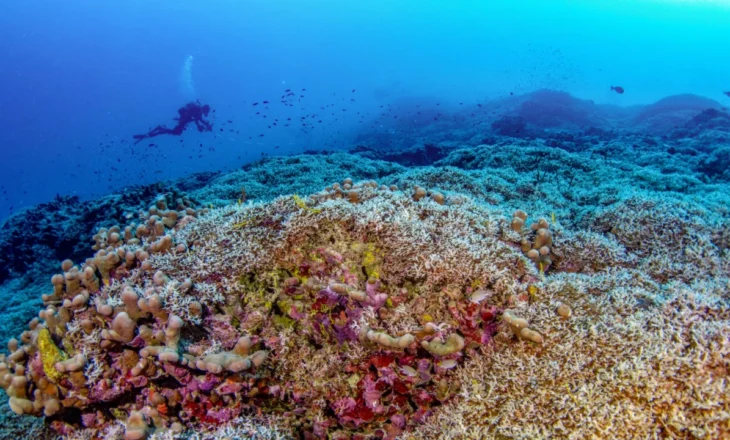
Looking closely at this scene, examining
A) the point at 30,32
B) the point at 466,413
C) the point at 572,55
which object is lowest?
the point at 466,413

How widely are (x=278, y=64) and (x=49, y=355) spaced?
165593mm

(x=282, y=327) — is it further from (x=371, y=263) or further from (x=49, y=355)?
(x=49, y=355)

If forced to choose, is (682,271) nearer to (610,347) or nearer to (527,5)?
(610,347)

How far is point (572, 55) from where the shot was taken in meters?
127

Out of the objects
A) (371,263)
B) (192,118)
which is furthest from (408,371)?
(192,118)

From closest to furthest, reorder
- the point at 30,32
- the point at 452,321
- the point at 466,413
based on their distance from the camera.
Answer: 1. the point at 466,413
2. the point at 452,321
3. the point at 30,32

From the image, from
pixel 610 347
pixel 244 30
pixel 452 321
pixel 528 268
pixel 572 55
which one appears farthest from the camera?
pixel 244 30

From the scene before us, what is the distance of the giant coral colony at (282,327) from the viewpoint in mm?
2594

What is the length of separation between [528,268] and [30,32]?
159m

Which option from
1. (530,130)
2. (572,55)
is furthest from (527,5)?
(530,130)

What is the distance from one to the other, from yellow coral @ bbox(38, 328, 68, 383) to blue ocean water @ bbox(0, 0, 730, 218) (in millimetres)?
90131

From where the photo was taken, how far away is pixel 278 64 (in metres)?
149

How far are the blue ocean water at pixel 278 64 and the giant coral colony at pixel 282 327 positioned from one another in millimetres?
89740

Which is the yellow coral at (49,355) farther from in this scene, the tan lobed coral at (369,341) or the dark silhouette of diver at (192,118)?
the dark silhouette of diver at (192,118)
